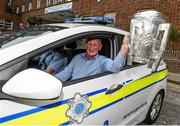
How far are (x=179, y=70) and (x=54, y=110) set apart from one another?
12.9 metres

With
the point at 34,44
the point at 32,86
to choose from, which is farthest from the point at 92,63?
the point at 32,86

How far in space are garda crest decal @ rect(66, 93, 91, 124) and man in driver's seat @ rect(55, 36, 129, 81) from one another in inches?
17.2

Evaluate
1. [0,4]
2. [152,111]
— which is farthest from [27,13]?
[152,111]

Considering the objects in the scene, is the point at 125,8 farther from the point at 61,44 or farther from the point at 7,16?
the point at 7,16

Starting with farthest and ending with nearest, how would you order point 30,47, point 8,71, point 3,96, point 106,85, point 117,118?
point 117,118, point 106,85, point 30,47, point 8,71, point 3,96

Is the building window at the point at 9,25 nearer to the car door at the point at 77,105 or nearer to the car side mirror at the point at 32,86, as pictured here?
the car door at the point at 77,105

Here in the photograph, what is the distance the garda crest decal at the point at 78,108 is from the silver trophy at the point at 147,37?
910mm

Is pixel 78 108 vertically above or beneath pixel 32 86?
beneath

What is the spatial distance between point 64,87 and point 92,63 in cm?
87

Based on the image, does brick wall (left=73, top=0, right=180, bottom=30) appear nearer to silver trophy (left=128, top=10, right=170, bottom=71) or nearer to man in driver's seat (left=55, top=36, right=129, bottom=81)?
silver trophy (left=128, top=10, right=170, bottom=71)

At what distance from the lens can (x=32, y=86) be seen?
218 cm

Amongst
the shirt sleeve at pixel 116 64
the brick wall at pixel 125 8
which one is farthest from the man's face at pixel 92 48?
the brick wall at pixel 125 8

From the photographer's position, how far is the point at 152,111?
4910 millimetres

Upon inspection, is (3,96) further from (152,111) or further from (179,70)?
(179,70)
